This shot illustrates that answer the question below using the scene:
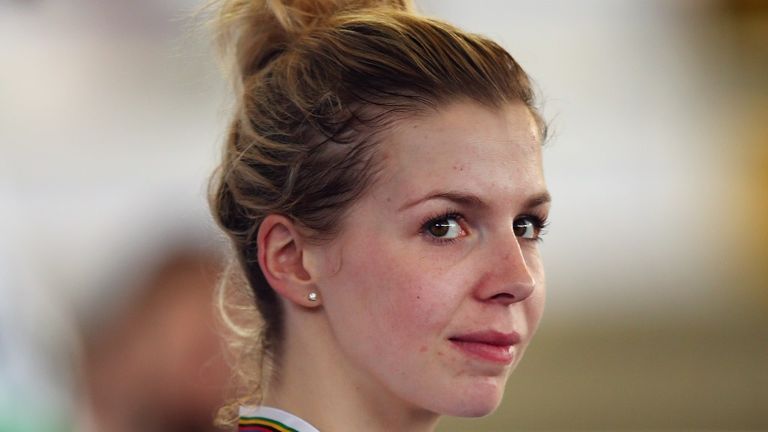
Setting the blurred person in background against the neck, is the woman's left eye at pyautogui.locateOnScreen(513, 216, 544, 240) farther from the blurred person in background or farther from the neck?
the blurred person in background

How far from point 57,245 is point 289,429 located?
203 cm

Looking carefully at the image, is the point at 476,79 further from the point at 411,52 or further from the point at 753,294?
the point at 753,294

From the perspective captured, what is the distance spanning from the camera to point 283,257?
1.51 m

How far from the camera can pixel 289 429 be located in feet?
4.89

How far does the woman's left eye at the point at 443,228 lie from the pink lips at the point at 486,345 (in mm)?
118

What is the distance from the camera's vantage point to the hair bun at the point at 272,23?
1.63 metres

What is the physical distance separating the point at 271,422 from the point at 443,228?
341 millimetres

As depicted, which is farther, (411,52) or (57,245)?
(57,245)

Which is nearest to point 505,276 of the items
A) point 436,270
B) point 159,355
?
point 436,270

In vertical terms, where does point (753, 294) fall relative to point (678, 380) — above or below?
above

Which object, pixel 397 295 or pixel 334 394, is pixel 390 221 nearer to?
pixel 397 295

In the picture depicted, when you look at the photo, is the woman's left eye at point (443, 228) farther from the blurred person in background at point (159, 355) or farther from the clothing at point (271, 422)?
the blurred person in background at point (159, 355)

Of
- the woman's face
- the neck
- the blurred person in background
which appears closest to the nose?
the woman's face

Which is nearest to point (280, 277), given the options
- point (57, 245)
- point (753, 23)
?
point (57, 245)
